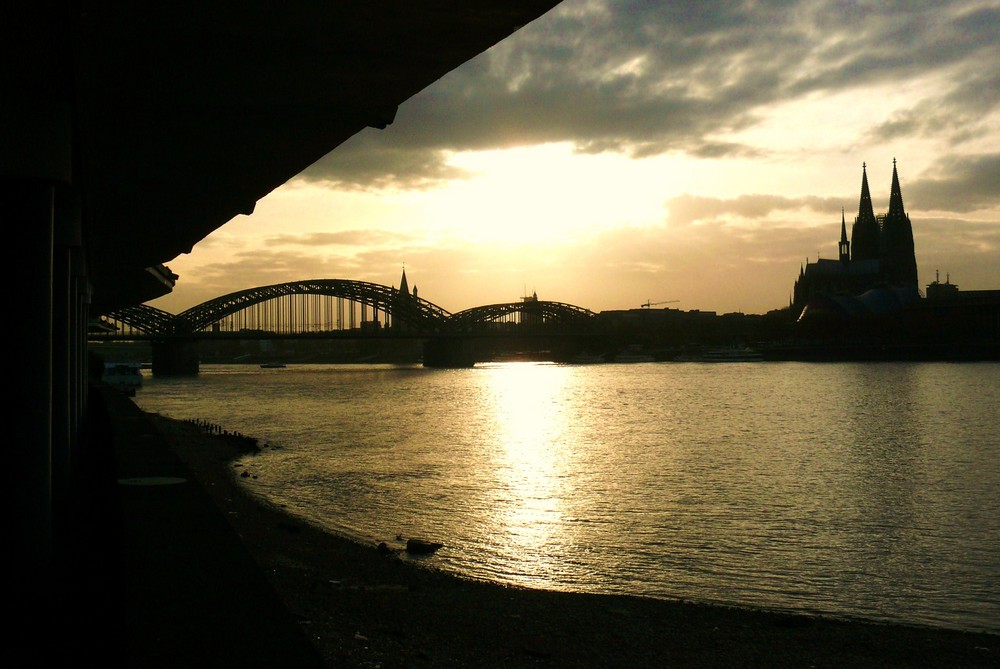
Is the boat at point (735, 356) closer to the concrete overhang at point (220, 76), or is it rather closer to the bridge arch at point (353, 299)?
the bridge arch at point (353, 299)

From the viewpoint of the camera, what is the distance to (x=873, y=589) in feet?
49.3

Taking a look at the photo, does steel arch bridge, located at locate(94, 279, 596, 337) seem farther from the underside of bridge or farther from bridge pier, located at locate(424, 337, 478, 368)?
the underside of bridge

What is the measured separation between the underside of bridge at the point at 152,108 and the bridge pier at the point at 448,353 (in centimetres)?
14831

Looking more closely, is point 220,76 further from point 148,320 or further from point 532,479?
point 148,320

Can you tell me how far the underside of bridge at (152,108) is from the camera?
24.6 ft

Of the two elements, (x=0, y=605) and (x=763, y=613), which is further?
(x=763, y=613)

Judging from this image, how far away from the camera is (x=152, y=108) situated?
1052 cm

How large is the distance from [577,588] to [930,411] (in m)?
47.5

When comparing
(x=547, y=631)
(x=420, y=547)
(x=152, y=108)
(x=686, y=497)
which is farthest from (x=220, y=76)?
(x=686, y=497)

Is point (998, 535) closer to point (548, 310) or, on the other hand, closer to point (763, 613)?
point (763, 613)

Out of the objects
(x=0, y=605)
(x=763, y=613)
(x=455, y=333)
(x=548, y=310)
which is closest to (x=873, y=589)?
(x=763, y=613)

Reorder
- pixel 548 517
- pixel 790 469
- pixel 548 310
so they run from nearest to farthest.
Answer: pixel 548 517
pixel 790 469
pixel 548 310

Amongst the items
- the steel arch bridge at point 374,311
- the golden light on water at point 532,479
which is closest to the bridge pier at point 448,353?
the steel arch bridge at point 374,311

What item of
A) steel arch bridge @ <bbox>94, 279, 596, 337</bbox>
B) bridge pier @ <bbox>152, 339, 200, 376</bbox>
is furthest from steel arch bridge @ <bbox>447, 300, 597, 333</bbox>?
bridge pier @ <bbox>152, 339, 200, 376</bbox>
